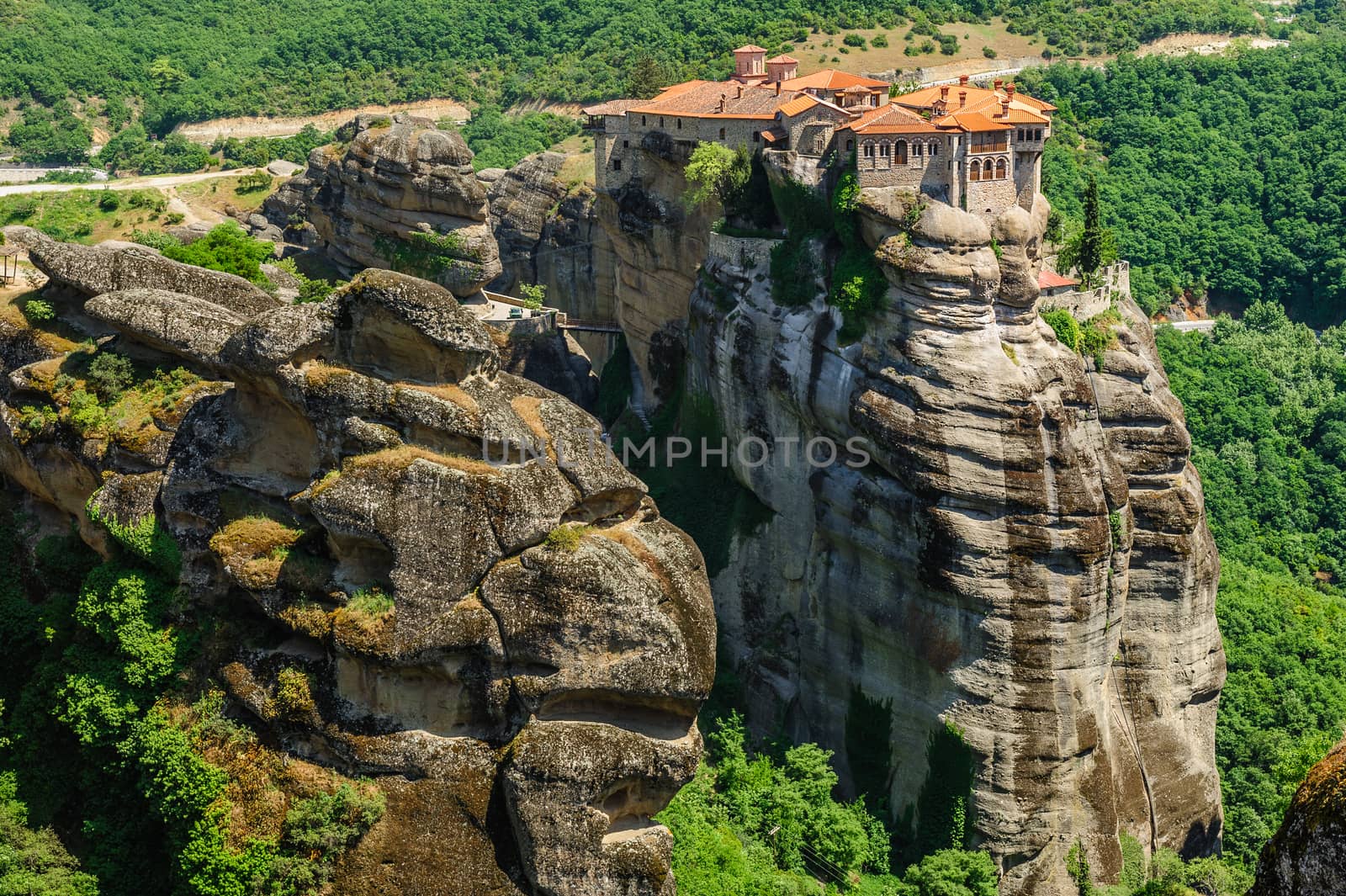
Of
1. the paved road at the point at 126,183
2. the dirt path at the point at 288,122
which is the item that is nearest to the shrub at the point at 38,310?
the paved road at the point at 126,183

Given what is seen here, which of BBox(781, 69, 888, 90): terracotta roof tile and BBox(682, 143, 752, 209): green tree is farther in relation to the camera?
BBox(682, 143, 752, 209): green tree

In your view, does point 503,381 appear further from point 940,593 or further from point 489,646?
point 940,593

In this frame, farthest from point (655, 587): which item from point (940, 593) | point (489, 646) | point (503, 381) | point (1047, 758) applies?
point (1047, 758)

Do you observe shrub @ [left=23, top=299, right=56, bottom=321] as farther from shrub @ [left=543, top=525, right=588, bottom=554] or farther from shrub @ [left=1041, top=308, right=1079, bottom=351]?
shrub @ [left=1041, top=308, right=1079, bottom=351]

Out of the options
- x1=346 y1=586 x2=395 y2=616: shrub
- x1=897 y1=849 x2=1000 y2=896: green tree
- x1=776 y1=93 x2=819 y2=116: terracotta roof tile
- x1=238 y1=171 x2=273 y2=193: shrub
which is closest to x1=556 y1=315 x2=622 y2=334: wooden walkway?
x1=776 y1=93 x2=819 y2=116: terracotta roof tile

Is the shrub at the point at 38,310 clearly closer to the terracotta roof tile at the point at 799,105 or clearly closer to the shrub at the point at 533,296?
the terracotta roof tile at the point at 799,105

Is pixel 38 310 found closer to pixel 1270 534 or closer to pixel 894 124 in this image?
pixel 894 124
